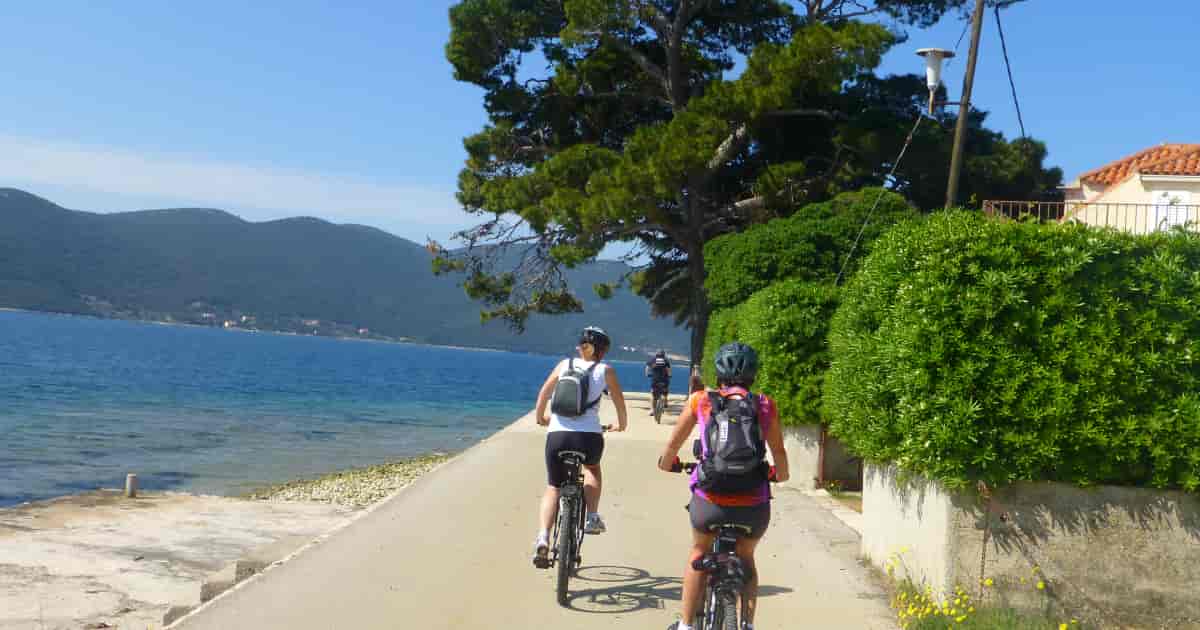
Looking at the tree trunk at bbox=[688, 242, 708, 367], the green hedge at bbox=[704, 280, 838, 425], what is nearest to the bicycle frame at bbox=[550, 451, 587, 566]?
the green hedge at bbox=[704, 280, 838, 425]

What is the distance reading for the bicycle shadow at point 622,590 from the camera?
23.0 feet

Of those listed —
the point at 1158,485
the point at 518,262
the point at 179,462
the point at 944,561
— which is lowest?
the point at 179,462

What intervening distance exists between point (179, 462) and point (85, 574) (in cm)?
1561

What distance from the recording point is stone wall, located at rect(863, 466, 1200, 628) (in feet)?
20.8

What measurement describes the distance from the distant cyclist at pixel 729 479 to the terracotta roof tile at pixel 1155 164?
20869 mm

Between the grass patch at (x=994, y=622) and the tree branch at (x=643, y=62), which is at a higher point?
the tree branch at (x=643, y=62)

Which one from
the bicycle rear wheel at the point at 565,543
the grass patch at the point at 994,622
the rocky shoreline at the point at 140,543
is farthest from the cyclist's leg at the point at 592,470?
the rocky shoreline at the point at 140,543

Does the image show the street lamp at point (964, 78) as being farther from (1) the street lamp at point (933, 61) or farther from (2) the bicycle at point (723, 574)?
(2) the bicycle at point (723, 574)

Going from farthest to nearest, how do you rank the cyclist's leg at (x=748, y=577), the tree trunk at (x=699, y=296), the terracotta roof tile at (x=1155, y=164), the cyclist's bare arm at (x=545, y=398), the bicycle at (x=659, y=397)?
the tree trunk at (x=699, y=296) < the bicycle at (x=659, y=397) < the terracotta roof tile at (x=1155, y=164) < the cyclist's bare arm at (x=545, y=398) < the cyclist's leg at (x=748, y=577)

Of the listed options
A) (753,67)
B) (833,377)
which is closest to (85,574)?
(833,377)

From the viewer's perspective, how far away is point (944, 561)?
6488 millimetres

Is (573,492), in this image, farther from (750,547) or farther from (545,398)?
(750,547)

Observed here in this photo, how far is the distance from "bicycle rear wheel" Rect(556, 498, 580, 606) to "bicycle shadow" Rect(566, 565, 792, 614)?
129mm

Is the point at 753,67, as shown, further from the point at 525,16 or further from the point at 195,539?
the point at 195,539
